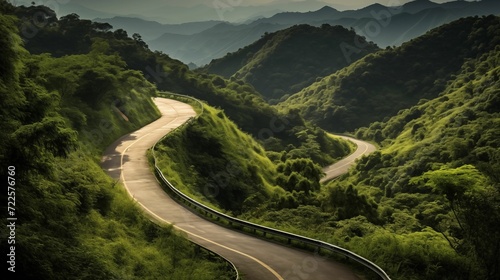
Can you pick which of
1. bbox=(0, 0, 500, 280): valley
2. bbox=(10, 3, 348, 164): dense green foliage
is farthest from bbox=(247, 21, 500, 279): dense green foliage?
bbox=(10, 3, 348, 164): dense green foliage

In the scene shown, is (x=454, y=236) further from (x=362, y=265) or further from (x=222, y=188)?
(x=222, y=188)

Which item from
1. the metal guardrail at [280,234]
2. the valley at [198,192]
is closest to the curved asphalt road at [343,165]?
the valley at [198,192]

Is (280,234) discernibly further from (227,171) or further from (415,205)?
(415,205)

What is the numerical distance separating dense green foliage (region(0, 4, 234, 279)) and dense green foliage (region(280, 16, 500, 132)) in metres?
139

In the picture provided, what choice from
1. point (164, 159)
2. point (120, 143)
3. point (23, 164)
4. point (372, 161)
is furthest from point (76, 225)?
point (372, 161)

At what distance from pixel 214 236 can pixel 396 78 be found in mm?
167652

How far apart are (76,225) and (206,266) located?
619cm

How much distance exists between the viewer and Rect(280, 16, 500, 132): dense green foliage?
166m

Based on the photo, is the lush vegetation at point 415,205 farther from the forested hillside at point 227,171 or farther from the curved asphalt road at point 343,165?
the curved asphalt road at point 343,165

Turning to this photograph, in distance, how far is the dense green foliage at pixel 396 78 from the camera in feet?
546

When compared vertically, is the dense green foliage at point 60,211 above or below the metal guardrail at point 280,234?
Result: above

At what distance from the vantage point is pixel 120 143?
46.3 metres

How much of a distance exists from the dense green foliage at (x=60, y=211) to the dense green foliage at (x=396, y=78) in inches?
5470

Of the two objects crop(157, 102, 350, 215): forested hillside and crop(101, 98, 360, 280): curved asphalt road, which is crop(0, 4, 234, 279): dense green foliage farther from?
crop(157, 102, 350, 215): forested hillside
